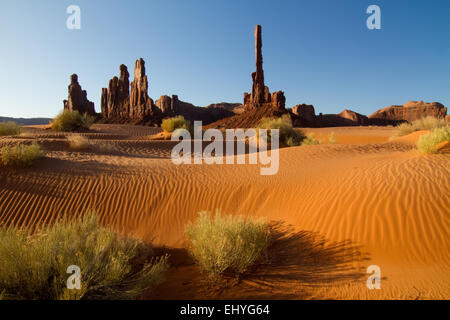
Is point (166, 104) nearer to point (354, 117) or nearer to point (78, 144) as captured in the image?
point (354, 117)

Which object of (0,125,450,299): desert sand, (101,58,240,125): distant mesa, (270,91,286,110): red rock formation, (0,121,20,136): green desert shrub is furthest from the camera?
(101,58,240,125): distant mesa

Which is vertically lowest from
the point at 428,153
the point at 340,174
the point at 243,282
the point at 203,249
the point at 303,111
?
the point at 243,282

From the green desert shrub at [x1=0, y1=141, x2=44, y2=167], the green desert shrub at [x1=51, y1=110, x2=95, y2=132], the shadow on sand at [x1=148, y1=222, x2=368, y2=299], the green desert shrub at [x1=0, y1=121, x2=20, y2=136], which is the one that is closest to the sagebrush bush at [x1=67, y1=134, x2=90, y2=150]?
the green desert shrub at [x1=0, y1=141, x2=44, y2=167]

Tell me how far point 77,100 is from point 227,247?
6964 cm

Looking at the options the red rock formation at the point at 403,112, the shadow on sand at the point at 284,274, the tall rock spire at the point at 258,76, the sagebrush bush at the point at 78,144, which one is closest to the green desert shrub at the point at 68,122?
the sagebrush bush at the point at 78,144

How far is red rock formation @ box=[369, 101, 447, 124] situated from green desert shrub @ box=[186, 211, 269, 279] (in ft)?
292

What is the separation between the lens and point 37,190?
6.93 metres

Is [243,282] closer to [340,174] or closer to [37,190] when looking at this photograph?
[340,174]

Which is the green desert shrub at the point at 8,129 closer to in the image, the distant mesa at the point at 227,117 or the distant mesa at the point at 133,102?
the distant mesa at the point at 227,117

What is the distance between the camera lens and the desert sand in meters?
3.69

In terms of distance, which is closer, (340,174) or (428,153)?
(340,174)

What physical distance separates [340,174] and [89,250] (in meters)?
6.26

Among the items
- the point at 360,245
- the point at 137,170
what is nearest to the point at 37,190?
the point at 137,170

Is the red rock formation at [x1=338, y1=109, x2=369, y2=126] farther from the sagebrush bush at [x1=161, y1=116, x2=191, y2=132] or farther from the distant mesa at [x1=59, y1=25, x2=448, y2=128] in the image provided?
the sagebrush bush at [x1=161, y1=116, x2=191, y2=132]
